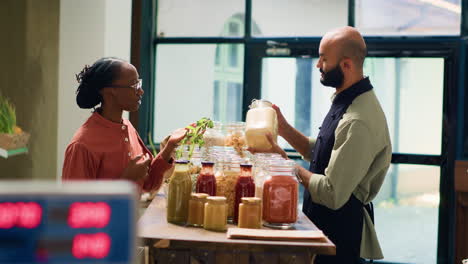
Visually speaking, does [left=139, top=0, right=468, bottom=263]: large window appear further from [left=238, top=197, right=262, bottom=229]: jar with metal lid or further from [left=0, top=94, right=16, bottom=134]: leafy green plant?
[left=238, top=197, right=262, bottom=229]: jar with metal lid

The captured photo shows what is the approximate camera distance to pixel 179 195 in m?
1.93

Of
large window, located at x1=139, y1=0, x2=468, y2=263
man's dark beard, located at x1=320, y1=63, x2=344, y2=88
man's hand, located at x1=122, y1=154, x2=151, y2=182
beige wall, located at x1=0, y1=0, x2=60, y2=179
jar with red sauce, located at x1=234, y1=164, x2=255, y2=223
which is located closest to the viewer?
jar with red sauce, located at x1=234, y1=164, x2=255, y2=223

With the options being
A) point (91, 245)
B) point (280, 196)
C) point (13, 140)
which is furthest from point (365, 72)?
point (91, 245)

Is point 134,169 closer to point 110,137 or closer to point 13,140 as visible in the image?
point 110,137

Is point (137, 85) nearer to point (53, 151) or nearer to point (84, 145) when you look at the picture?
point (84, 145)

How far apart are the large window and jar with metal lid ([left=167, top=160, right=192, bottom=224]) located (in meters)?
2.43

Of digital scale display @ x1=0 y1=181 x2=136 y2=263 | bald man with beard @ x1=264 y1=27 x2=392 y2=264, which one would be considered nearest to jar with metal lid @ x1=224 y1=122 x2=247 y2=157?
bald man with beard @ x1=264 y1=27 x2=392 y2=264

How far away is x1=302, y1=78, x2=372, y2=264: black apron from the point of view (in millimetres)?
2416

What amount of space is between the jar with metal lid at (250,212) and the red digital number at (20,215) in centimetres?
124

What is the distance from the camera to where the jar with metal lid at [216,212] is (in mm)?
1824

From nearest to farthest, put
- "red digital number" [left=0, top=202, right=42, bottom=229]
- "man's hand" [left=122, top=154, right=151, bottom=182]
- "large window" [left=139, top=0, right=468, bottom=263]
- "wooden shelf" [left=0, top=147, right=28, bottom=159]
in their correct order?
"red digital number" [left=0, top=202, right=42, bottom=229] < "man's hand" [left=122, top=154, right=151, bottom=182] < "wooden shelf" [left=0, top=147, right=28, bottom=159] < "large window" [left=139, top=0, right=468, bottom=263]

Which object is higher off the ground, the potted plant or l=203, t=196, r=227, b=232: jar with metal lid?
the potted plant

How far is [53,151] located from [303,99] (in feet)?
5.77

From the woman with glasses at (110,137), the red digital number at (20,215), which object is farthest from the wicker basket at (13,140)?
the red digital number at (20,215)
